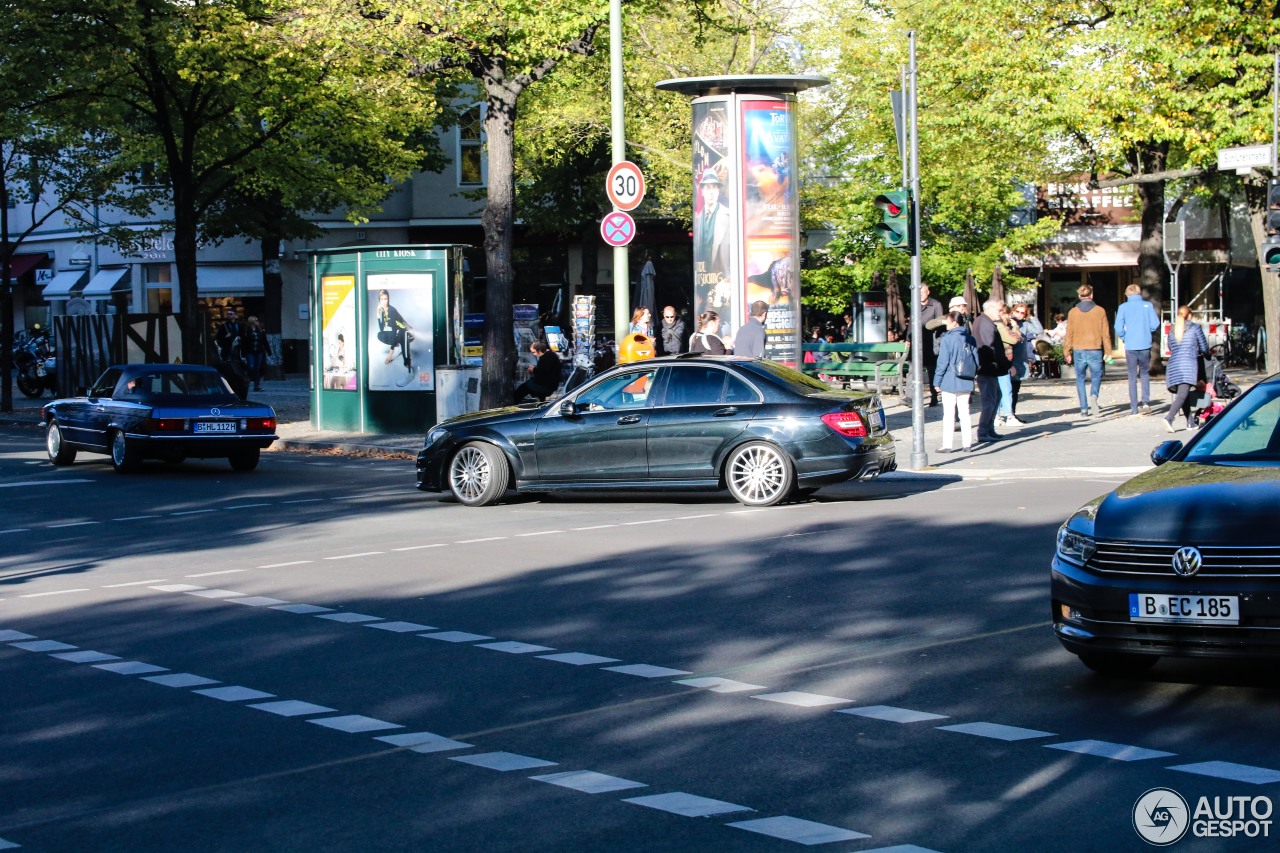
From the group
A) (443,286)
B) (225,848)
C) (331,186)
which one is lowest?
(225,848)

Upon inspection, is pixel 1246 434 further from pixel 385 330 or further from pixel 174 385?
pixel 385 330

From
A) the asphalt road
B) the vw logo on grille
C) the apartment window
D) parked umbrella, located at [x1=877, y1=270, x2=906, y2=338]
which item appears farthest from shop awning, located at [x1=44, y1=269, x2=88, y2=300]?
the vw logo on grille

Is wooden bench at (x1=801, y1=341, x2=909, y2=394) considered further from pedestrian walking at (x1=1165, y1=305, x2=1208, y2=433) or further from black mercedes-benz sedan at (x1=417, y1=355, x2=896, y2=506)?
black mercedes-benz sedan at (x1=417, y1=355, x2=896, y2=506)

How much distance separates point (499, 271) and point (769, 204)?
5.07 metres

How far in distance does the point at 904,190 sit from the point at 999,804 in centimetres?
1374

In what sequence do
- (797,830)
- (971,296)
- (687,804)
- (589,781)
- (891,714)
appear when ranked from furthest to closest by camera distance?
(971,296)
(891,714)
(589,781)
(687,804)
(797,830)

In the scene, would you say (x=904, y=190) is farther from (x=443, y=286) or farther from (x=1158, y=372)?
(x=1158, y=372)

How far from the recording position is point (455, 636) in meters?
9.52

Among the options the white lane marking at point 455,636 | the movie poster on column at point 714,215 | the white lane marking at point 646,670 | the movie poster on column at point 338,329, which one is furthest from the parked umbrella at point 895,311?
the white lane marking at point 646,670

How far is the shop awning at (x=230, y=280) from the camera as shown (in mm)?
56312

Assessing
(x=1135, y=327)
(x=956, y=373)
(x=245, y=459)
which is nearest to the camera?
(x=956, y=373)

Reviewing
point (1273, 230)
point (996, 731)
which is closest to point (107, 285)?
point (1273, 230)

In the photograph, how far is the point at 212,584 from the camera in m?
11.9

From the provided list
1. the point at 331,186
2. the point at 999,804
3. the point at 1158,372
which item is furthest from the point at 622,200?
the point at 1158,372
